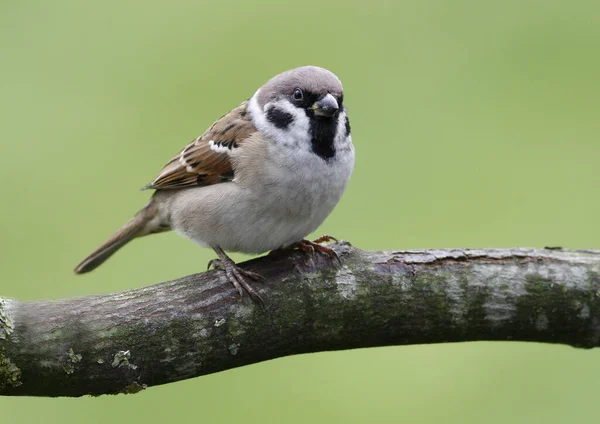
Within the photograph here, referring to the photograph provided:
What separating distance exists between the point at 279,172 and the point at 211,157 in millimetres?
370

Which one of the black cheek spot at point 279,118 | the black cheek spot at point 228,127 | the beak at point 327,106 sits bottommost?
the black cheek spot at point 228,127

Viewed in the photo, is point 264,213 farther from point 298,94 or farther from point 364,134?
point 364,134

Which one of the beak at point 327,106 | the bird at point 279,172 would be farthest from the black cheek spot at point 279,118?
the beak at point 327,106

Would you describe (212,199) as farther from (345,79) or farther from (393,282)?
(345,79)

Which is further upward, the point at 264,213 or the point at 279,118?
the point at 279,118

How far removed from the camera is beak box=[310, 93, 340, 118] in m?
2.72

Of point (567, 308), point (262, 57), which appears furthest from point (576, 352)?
point (262, 57)

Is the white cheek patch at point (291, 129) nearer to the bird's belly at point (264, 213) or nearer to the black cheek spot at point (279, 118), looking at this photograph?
the black cheek spot at point (279, 118)

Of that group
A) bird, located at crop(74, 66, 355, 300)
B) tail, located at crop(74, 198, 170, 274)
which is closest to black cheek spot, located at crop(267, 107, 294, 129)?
bird, located at crop(74, 66, 355, 300)

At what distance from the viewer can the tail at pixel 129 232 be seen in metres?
3.27

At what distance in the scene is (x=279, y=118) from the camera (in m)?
2.86

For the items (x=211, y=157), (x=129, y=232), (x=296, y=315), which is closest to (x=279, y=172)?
(x=211, y=157)

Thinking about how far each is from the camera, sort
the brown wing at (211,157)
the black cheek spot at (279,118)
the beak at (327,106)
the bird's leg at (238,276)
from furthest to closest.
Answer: the brown wing at (211,157) < the black cheek spot at (279,118) < the beak at (327,106) < the bird's leg at (238,276)

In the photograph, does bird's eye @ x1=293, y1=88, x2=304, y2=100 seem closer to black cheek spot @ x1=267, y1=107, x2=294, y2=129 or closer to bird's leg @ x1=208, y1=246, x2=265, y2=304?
black cheek spot @ x1=267, y1=107, x2=294, y2=129
